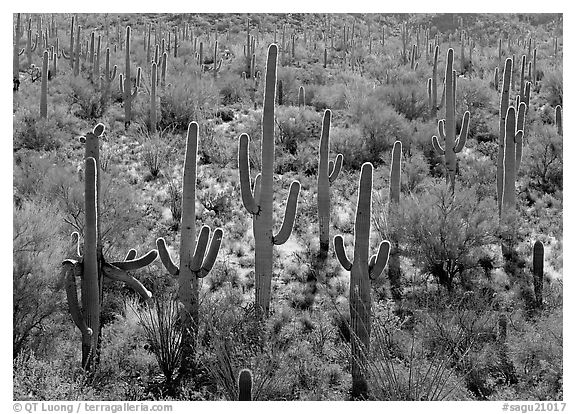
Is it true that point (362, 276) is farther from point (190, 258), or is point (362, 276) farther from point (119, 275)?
point (119, 275)

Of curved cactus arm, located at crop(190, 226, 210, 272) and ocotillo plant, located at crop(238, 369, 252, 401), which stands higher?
curved cactus arm, located at crop(190, 226, 210, 272)

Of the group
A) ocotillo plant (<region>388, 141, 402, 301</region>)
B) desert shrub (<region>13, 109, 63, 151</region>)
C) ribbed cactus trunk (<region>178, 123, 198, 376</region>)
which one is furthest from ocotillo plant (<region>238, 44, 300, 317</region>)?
desert shrub (<region>13, 109, 63, 151</region>)

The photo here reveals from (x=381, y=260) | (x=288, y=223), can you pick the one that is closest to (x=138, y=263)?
(x=288, y=223)

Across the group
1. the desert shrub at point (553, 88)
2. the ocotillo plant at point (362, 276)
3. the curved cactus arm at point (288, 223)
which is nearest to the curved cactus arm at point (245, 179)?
the curved cactus arm at point (288, 223)

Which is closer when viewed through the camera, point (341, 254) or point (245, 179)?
point (341, 254)

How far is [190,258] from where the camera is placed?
12.2 meters

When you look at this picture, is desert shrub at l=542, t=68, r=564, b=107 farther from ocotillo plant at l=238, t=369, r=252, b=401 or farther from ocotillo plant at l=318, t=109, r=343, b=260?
ocotillo plant at l=238, t=369, r=252, b=401

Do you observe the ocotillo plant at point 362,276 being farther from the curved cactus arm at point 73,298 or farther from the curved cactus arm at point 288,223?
the curved cactus arm at point 73,298

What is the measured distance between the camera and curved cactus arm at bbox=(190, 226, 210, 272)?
1198cm

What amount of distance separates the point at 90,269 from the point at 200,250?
2.03m

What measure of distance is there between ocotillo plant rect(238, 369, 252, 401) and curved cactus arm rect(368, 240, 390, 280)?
339 centimetres

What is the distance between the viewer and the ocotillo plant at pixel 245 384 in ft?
28.0

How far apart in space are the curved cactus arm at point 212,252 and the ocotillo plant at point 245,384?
344 cm

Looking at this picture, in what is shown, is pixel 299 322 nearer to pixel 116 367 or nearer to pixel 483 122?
pixel 116 367
